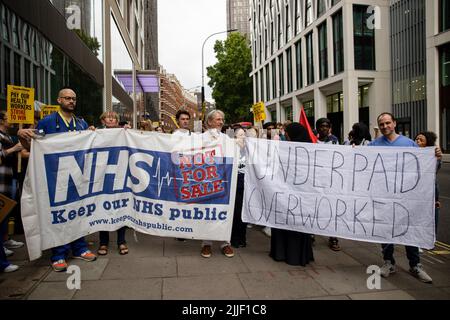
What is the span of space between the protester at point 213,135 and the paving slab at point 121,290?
0.95 metres

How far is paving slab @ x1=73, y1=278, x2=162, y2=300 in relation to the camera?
10.8 feet

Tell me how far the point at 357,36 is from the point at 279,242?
76.1 feet

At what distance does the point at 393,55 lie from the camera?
75.8 ft

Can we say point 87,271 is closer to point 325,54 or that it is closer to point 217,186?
point 217,186

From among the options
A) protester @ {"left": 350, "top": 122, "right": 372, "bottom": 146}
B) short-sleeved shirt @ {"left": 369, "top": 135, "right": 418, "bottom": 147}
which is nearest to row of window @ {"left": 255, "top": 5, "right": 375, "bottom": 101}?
protester @ {"left": 350, "top": 122, "right": 372, "bottom": 146}

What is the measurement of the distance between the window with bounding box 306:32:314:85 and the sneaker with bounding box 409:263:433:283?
88.5 ft

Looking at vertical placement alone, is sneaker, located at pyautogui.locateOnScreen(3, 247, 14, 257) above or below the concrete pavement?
above

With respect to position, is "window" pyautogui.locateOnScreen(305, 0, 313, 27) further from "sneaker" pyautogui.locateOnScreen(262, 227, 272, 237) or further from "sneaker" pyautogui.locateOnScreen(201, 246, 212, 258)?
"sneaker" pyautogui.locateOnScreen(201, 246, 212, 258)

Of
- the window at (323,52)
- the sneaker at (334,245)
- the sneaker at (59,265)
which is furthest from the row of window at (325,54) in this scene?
the sneaker at (59,265)

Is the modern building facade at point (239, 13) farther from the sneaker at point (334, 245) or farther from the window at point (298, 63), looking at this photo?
the sneaker at point (334, 245)

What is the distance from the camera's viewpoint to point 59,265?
13.1 ft

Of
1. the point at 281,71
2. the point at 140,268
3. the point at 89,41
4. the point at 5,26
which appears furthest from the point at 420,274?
the point at 281,71

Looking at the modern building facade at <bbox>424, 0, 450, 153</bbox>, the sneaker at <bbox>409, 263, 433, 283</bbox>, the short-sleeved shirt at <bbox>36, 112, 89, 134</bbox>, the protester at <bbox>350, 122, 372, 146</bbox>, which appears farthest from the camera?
the modern building facade at <bbox>424, 0, 450, 153</bbox>

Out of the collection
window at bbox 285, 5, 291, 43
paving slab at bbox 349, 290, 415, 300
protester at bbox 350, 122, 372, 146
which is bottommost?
paving slab at bbox 349, 290, 415, 300
